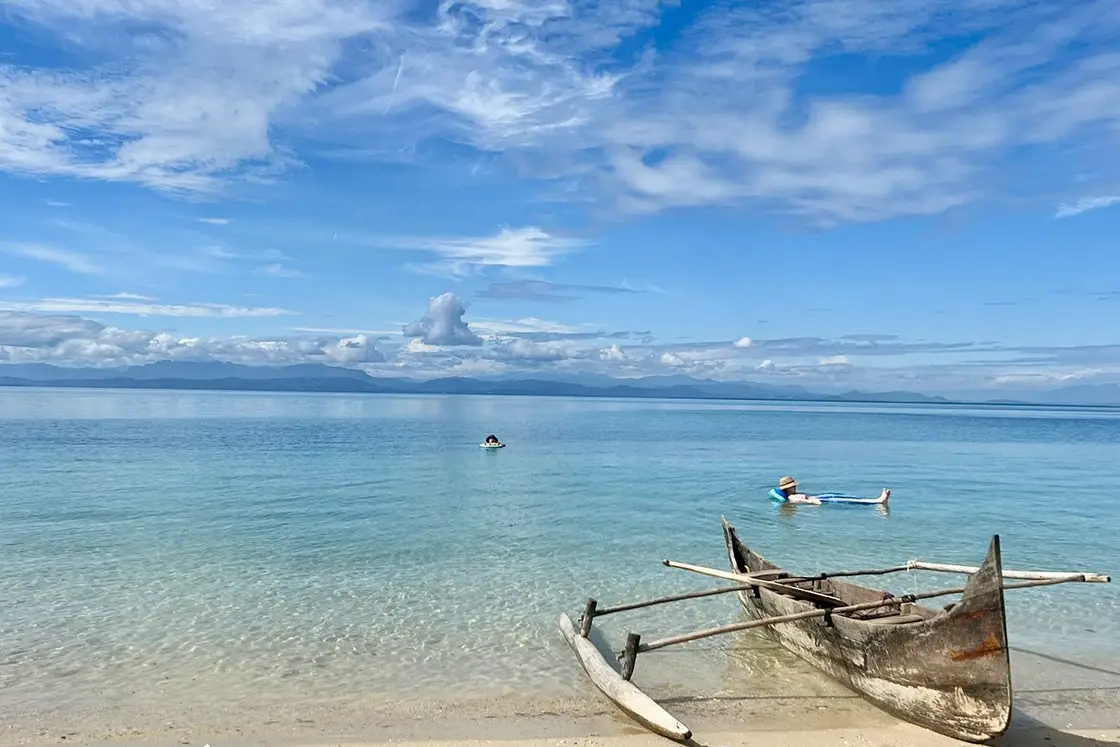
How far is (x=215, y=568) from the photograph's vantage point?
15984 millimetres

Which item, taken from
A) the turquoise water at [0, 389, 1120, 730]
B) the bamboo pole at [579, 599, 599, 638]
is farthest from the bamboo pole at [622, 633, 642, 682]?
the bamboo pole at [579, 599, 599, 638]

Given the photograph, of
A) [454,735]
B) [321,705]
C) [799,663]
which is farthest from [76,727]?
[799,663]

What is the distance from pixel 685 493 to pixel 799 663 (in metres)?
19.1

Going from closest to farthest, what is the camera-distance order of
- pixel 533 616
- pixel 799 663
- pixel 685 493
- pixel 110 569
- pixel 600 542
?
pixel 799 663 < pixel 533 616 < pixel 110 569 < pixel 600 542 < pixel 685 493

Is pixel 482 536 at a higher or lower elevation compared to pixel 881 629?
lower

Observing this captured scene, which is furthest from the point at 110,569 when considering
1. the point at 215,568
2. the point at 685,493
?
the point at 685,493

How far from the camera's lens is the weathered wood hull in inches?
291

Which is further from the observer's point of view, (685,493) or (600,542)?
(685,493)

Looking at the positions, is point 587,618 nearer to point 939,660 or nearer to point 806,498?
point 939,660

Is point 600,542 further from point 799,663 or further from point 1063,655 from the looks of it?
point 1063,655

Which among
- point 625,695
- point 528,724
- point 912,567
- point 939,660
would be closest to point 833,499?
point 912,567

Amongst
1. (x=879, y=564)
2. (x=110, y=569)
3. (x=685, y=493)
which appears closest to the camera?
(x=110, y=569)

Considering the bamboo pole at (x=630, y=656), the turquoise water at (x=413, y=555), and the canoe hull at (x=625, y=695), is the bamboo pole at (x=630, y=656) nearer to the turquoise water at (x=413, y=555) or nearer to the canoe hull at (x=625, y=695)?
the canoe hull at (x=625, y=695)

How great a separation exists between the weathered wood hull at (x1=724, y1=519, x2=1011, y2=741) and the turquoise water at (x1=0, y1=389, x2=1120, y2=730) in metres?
1.96
